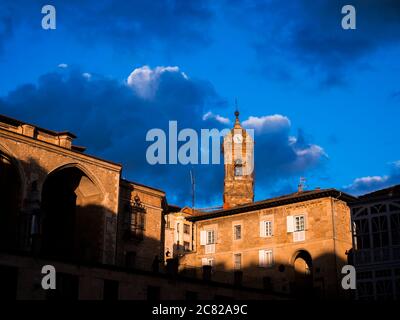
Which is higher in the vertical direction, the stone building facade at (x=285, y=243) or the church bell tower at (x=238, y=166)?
the church bell tower at (x=238, y=166)

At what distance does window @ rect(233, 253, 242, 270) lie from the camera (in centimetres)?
5197

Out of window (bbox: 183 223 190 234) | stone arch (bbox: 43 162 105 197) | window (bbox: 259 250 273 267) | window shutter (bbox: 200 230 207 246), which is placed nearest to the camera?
stone arch (bbox: 43 162 105 197)

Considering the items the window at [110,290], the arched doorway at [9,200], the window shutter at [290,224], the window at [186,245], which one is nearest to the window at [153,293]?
the window at [110,290]

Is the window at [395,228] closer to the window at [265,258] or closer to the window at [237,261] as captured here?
the window at [265,258]

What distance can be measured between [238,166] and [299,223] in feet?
116

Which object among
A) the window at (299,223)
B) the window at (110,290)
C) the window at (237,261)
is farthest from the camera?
the window at (237,261)

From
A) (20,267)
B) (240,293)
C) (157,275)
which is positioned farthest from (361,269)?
(20,267)

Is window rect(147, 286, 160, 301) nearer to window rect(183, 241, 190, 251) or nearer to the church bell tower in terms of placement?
window rect(183, 241, 190, 251)

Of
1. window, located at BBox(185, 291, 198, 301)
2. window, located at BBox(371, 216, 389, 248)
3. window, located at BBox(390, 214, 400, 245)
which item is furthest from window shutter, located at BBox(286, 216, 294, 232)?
window, located at BBox(390, 214, 400, 245)

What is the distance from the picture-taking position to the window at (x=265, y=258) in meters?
50.1

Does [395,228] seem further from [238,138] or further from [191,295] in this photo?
[238,138]

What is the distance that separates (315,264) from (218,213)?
33.9ft

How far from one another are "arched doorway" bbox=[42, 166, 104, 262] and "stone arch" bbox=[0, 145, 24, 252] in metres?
3.60

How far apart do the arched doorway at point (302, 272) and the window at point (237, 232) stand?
5579 mm
